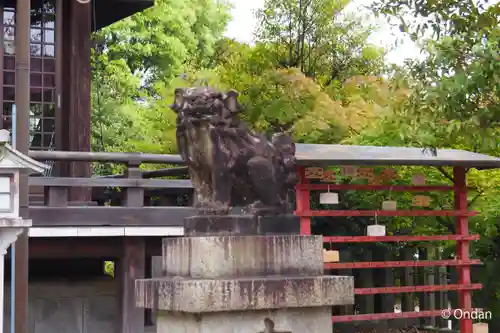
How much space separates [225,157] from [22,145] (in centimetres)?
362

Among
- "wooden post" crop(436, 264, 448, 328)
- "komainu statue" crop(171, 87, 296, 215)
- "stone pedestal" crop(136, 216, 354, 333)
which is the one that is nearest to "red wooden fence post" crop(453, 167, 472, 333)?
"wooden post" crop(436, 264, 448, 328)

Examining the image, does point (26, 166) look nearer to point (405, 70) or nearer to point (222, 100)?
point (222, 100)

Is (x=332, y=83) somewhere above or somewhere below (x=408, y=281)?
above

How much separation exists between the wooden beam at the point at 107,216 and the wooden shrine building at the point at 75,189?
0.05 feet

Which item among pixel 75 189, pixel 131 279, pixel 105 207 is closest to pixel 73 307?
pixel 131 279

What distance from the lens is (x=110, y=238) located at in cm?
1297

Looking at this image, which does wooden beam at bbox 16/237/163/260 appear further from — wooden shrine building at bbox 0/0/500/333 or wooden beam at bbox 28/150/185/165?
wooden beam at bbox 28/150/185/165

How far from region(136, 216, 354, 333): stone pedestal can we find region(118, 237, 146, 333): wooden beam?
15.1ft

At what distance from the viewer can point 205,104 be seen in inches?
309

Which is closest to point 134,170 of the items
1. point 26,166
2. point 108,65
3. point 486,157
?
point 26,166

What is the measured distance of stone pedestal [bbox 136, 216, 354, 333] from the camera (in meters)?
7.32

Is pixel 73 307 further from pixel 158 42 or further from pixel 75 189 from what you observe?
pixel 158 42

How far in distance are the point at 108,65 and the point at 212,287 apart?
1912 cm

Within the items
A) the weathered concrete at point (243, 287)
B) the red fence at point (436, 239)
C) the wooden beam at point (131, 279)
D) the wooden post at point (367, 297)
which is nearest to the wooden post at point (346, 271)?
the wooden post at point (367, 297)
